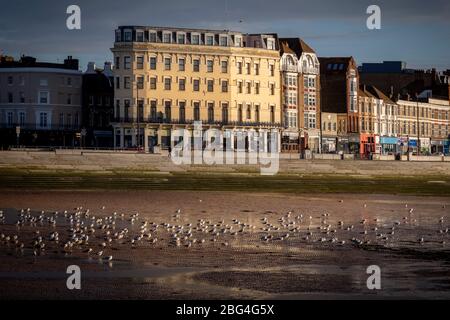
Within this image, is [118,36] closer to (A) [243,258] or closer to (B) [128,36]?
(B) [128,36]

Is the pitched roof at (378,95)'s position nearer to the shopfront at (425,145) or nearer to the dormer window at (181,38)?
the shopfront at (425,145)

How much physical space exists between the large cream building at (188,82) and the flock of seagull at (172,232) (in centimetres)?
7025

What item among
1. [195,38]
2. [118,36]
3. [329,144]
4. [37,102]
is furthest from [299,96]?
[37,102]

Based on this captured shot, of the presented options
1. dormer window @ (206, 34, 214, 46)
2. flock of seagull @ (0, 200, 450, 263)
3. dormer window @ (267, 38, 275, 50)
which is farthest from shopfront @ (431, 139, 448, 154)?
flock of seagull @ (0, 200, 450, 263)

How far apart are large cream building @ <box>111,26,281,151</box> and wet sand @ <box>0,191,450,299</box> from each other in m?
67.1

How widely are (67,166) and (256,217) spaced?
1626 inches

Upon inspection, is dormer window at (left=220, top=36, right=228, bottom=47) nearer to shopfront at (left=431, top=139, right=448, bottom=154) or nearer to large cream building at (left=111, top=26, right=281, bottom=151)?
large cream building at (left=111, top=26, right=281, bottom=151)

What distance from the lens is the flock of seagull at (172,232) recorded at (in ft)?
109

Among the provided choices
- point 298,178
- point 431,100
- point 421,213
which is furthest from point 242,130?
point 421,213

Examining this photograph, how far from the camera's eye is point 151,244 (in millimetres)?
33938

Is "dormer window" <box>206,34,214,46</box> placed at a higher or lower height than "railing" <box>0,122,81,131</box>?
higher

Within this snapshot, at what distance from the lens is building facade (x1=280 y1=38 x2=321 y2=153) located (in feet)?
434

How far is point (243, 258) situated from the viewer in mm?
30906
